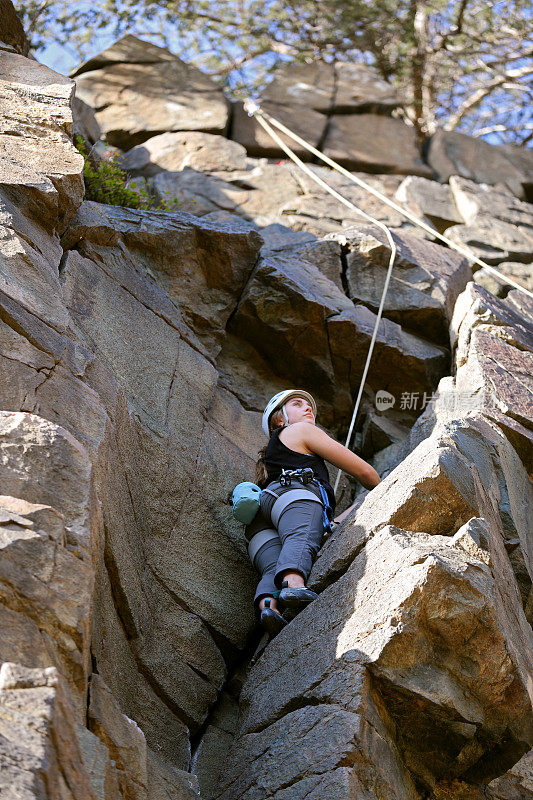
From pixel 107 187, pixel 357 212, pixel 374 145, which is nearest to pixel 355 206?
pixel 357 212

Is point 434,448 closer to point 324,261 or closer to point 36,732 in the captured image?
point 36,732

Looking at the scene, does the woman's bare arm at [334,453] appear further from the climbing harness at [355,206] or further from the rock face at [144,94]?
the rock face at [144,94]

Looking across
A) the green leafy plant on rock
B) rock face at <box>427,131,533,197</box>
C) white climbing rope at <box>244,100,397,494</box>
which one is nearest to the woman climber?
white climbing rope at <box>244,100,397,494</box>

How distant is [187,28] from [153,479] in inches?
412

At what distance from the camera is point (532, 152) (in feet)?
45.7

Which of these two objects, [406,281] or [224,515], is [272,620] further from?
[406,281]

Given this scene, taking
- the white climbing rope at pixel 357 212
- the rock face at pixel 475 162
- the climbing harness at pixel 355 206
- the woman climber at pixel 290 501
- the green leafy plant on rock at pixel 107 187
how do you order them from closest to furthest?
the woman climber at pixel 290 501
the white climbing rope at pixel 357 212
the green leafy plant on rock at pixel 107 187
the climbing harness at pixel 355 206
the rock face at pixel 475 162

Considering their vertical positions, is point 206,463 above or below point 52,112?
below

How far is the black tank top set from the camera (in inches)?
220

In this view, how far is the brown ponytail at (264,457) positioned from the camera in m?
5.72

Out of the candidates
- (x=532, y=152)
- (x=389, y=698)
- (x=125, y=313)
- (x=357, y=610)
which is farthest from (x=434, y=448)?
(x=532, y=152)

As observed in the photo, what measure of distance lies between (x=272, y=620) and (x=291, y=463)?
120 cm

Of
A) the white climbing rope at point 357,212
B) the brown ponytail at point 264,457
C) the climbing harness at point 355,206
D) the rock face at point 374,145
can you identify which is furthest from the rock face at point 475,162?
the brown ponytail at point 264,457

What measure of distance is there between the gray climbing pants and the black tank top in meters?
0.13
